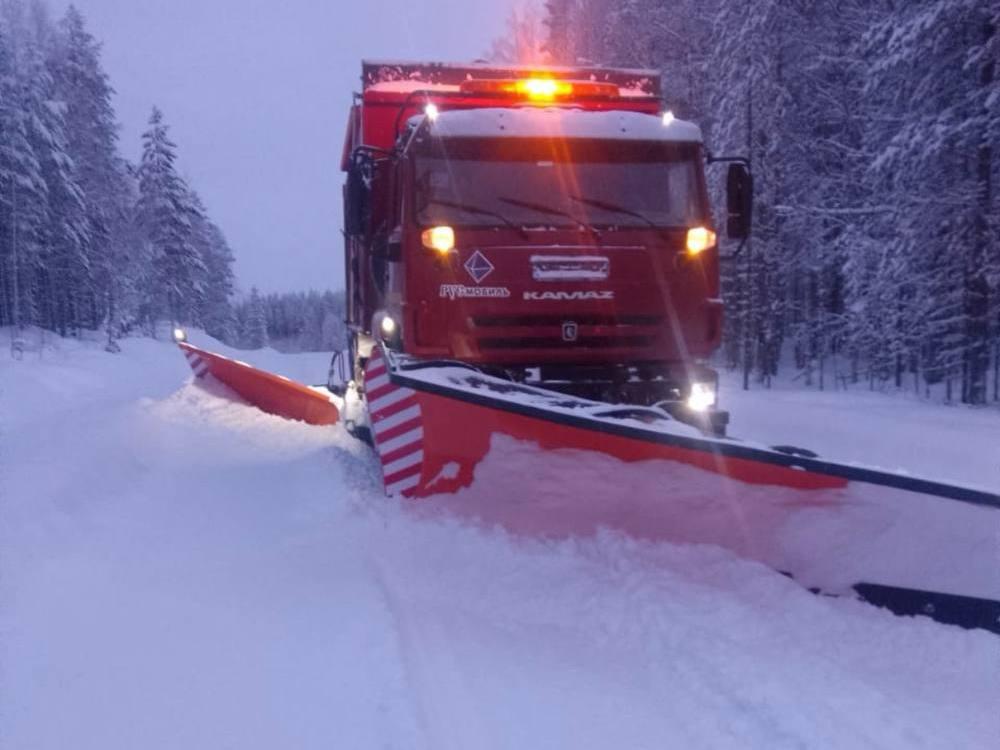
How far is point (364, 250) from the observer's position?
8.44 meters

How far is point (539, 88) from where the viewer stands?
7.54 meters

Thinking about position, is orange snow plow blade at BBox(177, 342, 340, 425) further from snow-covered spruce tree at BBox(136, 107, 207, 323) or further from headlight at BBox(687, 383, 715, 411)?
snow-covered spruce tree at BBox(136, 107, 207, 323)

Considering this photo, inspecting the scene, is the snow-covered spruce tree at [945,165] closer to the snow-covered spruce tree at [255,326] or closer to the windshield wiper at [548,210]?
the windshield wiper at [548,210]

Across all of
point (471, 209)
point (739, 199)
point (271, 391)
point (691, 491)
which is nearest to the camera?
point (691, 491)

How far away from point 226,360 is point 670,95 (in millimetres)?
19049

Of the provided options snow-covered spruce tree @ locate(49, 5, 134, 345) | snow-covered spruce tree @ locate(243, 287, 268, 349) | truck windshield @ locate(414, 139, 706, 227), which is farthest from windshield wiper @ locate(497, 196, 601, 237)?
snow-covered spruce tree @ locate(243, 287, 268, 349)

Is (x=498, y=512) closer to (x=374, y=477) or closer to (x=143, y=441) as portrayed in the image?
(x=374, y=477)

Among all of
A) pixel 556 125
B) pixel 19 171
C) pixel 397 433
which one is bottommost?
pixel 397 433

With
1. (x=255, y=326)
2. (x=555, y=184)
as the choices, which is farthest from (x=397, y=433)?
(x=255, y=326)

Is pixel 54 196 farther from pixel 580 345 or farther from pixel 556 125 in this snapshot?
pixel 580 345

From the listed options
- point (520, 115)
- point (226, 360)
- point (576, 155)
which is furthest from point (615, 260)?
point (226, 360)

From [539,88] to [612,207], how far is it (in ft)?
5.58

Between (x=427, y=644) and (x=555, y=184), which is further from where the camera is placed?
(x=555, y=184)

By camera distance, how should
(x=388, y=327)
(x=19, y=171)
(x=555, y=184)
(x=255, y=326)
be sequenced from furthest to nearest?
(x=255, y=326) < (x=19, y=171) < (x=388, y=327) < (x=555, y=184)
